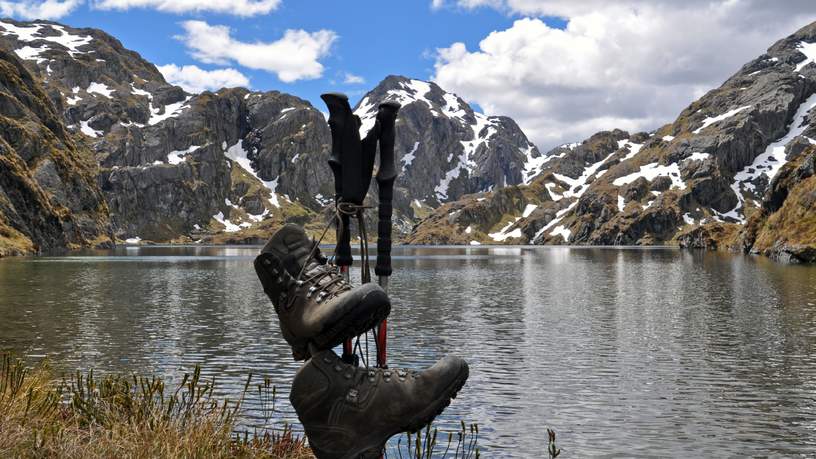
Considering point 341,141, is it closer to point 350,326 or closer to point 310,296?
point 310,296

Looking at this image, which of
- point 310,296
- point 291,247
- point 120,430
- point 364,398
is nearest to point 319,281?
point 310,296

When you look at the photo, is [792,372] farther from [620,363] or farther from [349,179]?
[349,179]

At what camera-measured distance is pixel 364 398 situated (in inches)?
275

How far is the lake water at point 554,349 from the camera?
84.6ft

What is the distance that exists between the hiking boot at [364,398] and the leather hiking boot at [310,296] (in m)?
0.35

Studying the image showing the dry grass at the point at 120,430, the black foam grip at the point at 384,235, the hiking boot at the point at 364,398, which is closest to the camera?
the hiking boot at the point at 364,398

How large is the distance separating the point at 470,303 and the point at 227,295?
29.4 metres

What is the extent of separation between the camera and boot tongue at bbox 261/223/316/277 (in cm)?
702

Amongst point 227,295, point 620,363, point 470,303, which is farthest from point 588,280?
point 620,363

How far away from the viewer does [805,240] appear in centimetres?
15275

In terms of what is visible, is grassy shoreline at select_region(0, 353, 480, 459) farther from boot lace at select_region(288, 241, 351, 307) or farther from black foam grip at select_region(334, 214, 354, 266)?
boot lace at select_region(288, 241, 351, 307)

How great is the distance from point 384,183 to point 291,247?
2233 millimetres

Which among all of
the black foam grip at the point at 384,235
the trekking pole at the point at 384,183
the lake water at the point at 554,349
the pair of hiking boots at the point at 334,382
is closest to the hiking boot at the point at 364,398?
the pair of hiking boots at the point at 334,382

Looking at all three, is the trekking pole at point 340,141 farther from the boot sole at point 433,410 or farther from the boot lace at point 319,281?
the boot sole at point 433,410
